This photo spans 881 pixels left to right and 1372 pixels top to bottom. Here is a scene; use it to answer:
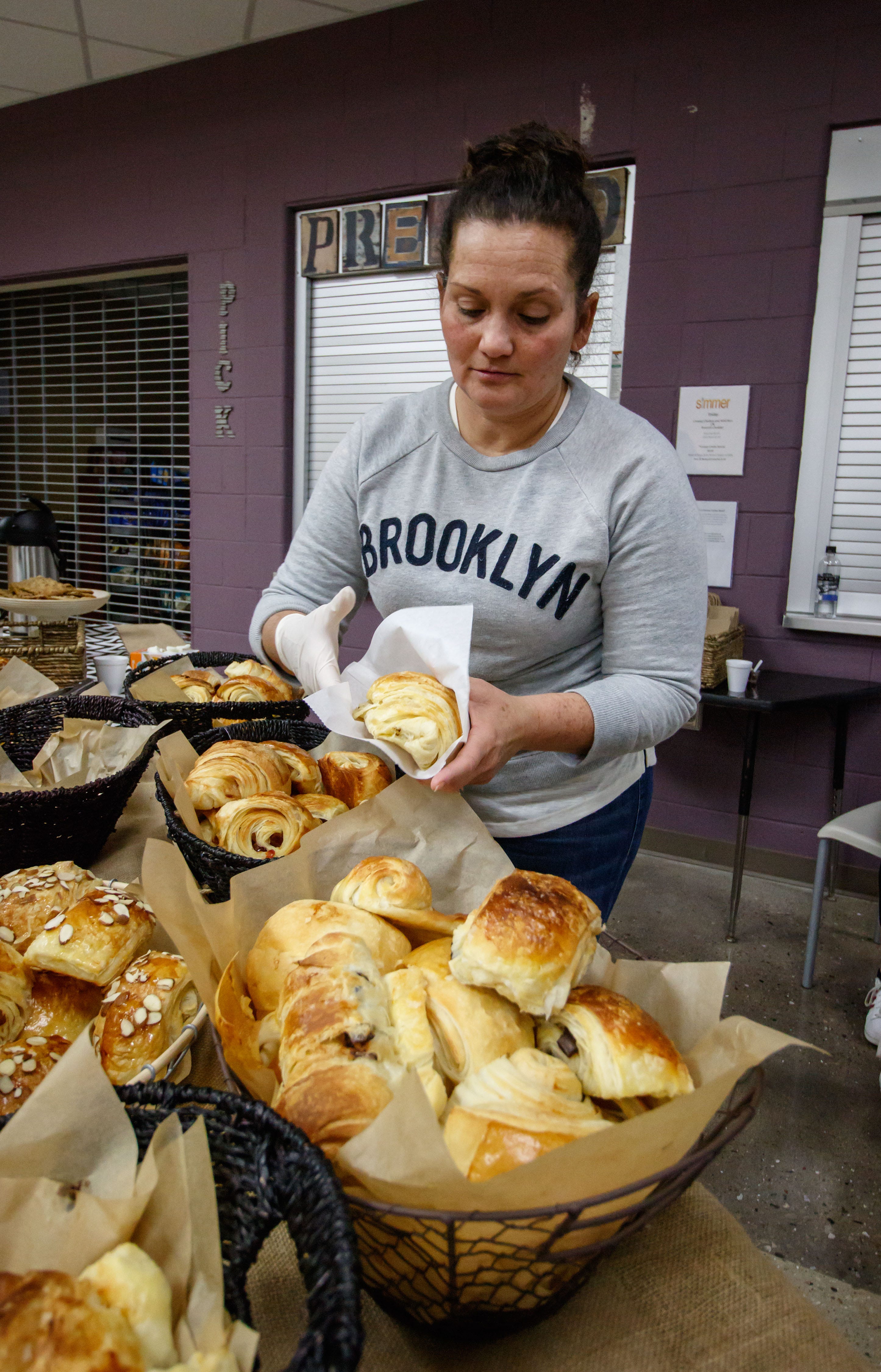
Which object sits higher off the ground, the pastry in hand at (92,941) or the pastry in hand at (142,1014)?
the pastry in hand at (92,941)

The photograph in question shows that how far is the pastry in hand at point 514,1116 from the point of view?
0.57m

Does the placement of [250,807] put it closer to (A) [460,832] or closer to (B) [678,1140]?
(A) [460,832]

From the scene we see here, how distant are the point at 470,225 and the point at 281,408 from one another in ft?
11.7

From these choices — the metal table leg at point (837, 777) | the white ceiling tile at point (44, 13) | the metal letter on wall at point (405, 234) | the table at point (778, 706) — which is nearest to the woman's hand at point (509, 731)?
the table at point (778, 706)

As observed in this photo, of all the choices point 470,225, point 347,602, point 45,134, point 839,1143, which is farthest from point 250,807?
point 45,134

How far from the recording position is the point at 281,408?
14.9 feet

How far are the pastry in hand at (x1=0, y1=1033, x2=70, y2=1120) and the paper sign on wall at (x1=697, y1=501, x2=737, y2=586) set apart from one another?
3181mm

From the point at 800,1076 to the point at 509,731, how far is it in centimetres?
195

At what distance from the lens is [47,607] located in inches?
105

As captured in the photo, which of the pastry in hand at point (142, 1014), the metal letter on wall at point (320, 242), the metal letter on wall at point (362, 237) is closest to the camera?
the pastry in hand at point (142, 1014)

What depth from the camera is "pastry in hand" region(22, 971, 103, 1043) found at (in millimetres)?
909

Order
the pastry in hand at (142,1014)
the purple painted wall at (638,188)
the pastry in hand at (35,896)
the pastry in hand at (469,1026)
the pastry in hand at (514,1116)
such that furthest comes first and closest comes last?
the purple painted wall at (638,188)
the pastry in hand at (35,896)
the pastry in hand at (142,1014)
the pastry in hand at (469,1026)
the pastry in hand at (514,1116)

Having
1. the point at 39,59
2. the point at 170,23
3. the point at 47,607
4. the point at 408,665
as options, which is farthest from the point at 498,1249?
the point at 39,59

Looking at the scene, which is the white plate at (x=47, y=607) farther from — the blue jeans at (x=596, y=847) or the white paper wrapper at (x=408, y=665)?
the blue jeans at (x=596, y=847)
